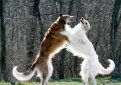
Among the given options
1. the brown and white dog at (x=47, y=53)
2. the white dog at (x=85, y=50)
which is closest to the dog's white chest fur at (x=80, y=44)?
the white dog at (x=85, y=50)

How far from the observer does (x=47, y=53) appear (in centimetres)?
1095

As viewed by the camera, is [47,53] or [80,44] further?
[80,44]

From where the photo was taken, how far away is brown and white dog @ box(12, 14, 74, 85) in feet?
35.5

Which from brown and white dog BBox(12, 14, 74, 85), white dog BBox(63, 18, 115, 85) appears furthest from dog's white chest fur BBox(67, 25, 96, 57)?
brown and white dog BBox(12, 14, 74, 85)

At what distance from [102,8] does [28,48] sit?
18.0ft

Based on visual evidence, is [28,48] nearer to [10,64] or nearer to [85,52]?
[10,64]

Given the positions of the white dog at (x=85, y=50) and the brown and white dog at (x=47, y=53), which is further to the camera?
the white dog at (x=85, y=50)

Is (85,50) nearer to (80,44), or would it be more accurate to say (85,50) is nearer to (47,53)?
(80,44)

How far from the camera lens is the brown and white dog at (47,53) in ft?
35.5

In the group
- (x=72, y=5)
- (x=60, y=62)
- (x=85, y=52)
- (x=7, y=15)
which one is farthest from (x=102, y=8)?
(x=85, y=52)

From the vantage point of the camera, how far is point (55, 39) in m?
11.0

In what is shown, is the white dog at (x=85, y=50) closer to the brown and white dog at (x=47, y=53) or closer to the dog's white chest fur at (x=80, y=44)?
the dog's white chest fur at (x=80, y=44)

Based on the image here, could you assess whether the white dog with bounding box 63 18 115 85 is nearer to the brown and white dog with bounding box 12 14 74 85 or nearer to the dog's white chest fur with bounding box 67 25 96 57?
the dog's white chest fur with bounding box 67 25 96 57

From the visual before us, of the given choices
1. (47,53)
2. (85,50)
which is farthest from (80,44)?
(47,53)
